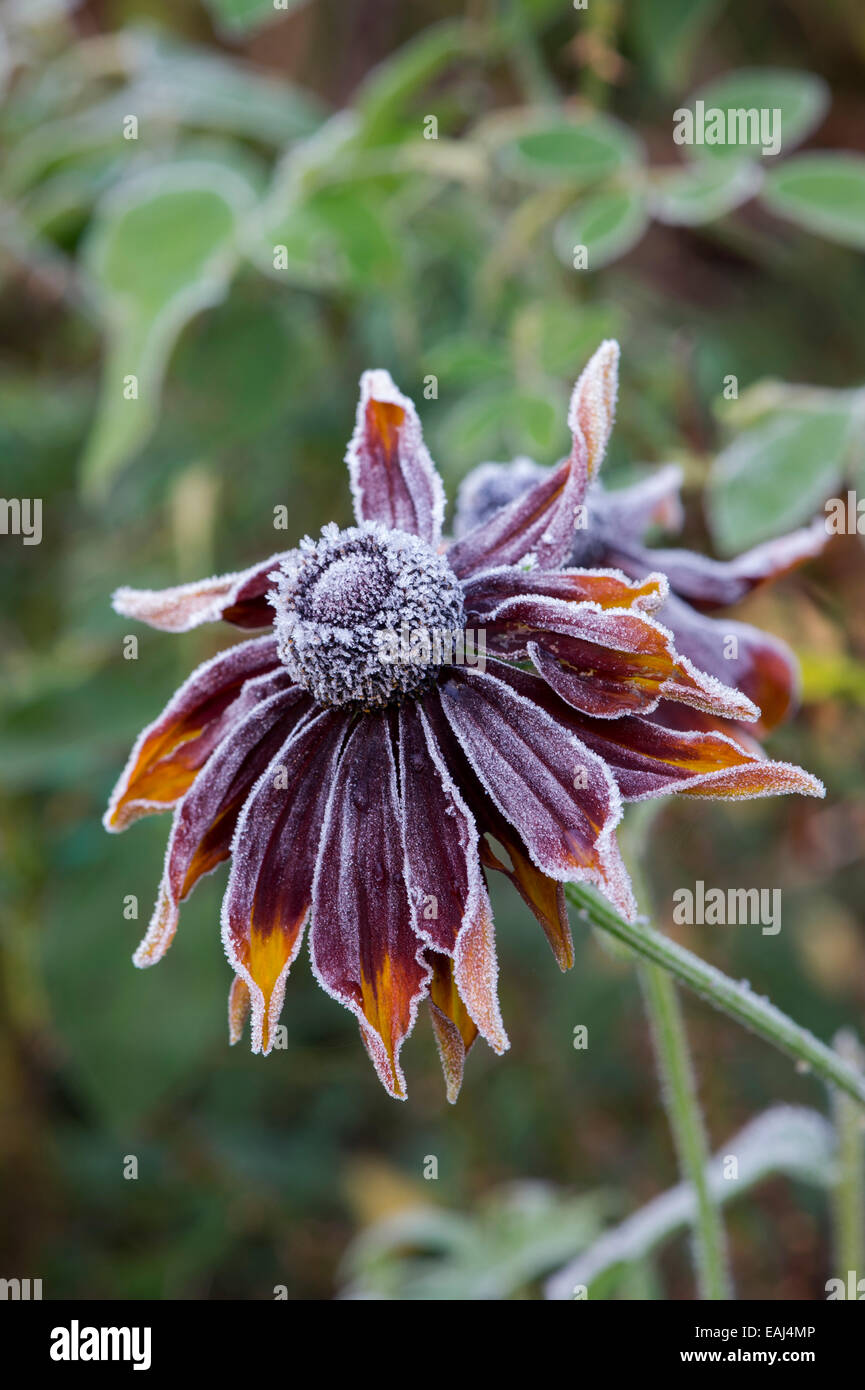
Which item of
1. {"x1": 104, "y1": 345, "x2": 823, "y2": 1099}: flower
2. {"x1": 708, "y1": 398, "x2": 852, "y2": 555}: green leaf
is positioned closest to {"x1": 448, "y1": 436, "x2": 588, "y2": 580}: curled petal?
{"x1": 104, "y1": 345, "x2": 823, "y2": 1099}: flower

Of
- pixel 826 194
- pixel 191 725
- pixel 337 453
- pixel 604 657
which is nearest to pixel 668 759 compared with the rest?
pixel 604 657

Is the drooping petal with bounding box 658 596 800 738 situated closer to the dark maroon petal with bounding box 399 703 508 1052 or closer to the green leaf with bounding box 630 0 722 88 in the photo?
the dark maroon petal with bounding box 399 703 508 1052

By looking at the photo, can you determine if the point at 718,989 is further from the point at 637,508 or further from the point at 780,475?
the point at 780,475

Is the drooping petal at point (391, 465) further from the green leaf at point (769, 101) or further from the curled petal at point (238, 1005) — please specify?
the green leaf at point (769, 101)
